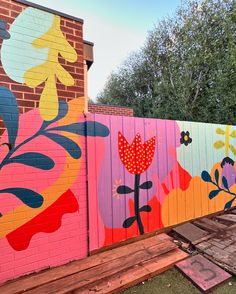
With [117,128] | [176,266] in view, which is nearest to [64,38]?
[117,128]

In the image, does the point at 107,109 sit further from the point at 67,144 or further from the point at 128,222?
the point at 67,144

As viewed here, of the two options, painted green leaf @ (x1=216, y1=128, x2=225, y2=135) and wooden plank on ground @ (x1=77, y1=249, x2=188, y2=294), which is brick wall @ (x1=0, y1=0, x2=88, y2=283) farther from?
painted green leaf @ (x1=216, y1=128, x2=225, y2=135)

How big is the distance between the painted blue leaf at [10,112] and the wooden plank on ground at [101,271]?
4.59 feet

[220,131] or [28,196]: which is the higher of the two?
[220,131]

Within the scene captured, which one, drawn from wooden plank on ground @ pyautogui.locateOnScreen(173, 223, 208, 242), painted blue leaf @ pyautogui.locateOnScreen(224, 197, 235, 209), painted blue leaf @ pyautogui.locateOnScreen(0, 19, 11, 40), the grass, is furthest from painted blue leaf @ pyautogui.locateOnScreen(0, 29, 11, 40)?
painted blue leaf @ pyautogui.locateOnScreen(224, 197, 235, 209)

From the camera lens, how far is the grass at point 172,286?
7.13 feet

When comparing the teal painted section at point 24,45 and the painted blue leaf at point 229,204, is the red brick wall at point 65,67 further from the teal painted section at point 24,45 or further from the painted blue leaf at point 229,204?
the painted blue leaf at point 229,204

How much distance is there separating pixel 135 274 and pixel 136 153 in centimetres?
146

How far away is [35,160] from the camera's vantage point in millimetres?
2348

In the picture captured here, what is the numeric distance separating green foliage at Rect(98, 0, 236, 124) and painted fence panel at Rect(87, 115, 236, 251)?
628 centimetres

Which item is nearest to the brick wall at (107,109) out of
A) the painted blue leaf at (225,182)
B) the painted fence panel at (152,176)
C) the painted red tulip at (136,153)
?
the painted fence panel at (152,176)

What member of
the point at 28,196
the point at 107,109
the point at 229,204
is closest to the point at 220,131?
the point at 229,204

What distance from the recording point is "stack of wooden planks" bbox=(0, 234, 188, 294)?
2.10 meters

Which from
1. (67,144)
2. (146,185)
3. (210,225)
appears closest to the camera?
(67,144)
